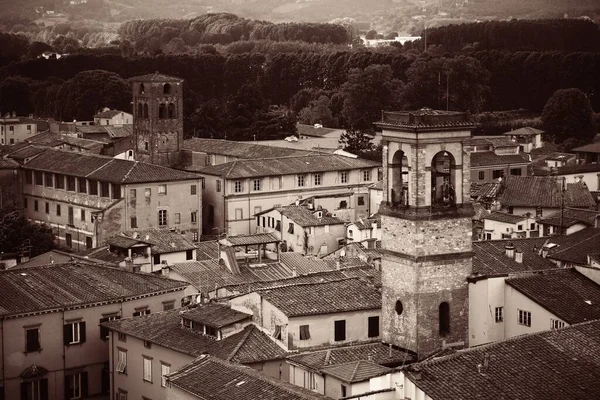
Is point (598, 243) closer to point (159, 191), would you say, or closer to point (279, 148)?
point (159, 191)

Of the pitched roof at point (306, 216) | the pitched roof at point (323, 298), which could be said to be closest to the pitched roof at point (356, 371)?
the pitched roof at point (323, 298)

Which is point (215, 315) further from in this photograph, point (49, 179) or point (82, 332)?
point (49, 179)

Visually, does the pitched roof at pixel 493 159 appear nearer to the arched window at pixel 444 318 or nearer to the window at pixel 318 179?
Result: the window at pixel 318 179

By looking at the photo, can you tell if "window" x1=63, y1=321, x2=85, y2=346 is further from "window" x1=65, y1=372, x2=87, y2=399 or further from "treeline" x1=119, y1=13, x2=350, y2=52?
"treeline" x1=119, y1=13, x2=350, y2=52

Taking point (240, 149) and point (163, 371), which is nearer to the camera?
point (163, 371)

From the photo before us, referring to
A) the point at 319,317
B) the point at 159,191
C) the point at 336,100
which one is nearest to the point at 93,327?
the point at 319,317

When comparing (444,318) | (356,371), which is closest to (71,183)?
(444,318)

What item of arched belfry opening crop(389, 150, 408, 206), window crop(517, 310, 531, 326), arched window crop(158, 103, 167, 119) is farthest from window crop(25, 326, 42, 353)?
arched window crop(158, 103, 167, 119)
